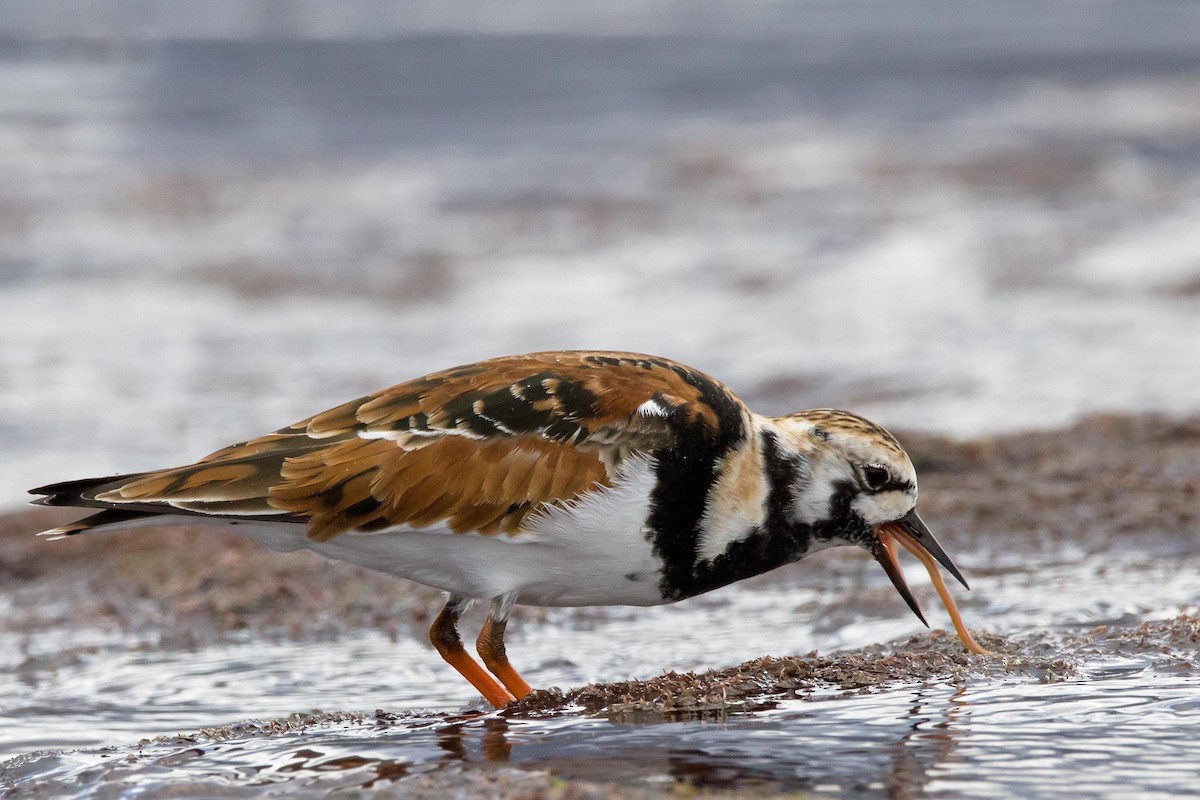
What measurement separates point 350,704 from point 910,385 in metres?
6.57

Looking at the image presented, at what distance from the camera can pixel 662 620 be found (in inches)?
245

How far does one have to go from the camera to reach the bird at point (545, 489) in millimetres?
4320

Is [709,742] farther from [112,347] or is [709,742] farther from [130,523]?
[112,347]

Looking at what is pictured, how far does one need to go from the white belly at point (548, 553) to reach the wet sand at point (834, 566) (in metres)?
0.29

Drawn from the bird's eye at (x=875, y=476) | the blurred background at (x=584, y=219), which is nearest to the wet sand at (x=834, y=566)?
the bird's eye at (x=875, y=476)

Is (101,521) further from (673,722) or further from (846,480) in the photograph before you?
(846,480)

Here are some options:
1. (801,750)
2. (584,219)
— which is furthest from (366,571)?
(584,219)

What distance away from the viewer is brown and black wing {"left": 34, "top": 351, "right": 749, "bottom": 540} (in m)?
4.37

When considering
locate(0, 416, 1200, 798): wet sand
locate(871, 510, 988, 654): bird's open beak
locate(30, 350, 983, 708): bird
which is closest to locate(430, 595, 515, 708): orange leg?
locate(30, 350, 983, 708): bird

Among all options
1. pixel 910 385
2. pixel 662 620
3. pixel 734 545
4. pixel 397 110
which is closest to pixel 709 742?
pixel 734 545

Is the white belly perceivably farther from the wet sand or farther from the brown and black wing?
the wet sand

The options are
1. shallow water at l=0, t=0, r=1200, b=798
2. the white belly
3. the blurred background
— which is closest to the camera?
shallow water at l=0, t=0, r=1200, b=798

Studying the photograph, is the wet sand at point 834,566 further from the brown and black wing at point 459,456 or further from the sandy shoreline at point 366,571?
the brown and black wing at point 459,456

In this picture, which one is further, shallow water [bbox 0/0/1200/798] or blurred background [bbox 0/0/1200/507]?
blurred background [bbox 0/0/1200/507]
